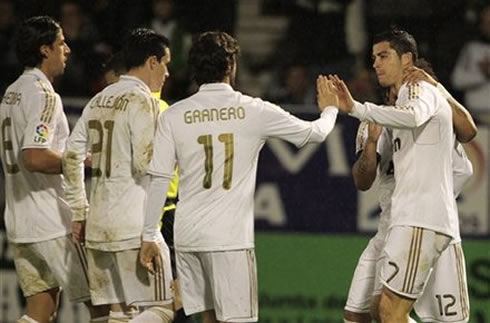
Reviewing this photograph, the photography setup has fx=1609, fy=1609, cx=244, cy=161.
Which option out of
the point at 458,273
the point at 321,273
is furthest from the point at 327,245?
the point at 458,273

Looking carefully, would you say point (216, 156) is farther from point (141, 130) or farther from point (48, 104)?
point (48, 104)

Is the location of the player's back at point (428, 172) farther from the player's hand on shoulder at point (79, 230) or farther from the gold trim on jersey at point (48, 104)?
the gold trim on jersey at point (48, 104)

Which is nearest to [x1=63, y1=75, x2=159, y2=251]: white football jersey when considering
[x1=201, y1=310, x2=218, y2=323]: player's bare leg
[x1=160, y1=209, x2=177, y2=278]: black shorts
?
[x1=201, y1=310, x2=218, y2=323]: player's bare leg

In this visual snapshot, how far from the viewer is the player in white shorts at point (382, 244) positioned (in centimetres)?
930

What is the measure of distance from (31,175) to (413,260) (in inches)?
92.9

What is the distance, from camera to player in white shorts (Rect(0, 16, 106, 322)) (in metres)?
9.55

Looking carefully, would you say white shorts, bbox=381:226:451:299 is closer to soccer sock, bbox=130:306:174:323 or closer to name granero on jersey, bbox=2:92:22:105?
soccer sock, bbox=130:306:174:323

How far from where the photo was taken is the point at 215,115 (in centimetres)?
879

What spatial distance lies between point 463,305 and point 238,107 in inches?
71.2

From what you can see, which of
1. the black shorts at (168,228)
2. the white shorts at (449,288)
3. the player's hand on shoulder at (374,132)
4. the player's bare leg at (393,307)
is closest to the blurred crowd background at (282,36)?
the black shorts at (168,228)

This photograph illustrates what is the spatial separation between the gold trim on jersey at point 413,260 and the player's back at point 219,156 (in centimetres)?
92

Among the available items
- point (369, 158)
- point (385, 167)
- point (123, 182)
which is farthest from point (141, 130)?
point (385, 167)

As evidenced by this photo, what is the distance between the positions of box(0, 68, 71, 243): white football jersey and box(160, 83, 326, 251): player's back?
1.03 metres

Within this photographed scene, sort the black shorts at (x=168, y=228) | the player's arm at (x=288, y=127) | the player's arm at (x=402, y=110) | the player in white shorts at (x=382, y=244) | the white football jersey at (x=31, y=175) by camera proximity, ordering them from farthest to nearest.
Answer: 1. the black shorts at (x=168, y=228)
2. the white football jersey at (x=31, y=175)
3. the player in white shorts at (x=382, y=244)
4. the player's arm at (x=288, y=127)
5. the player's arm at (x=402, y=110)
